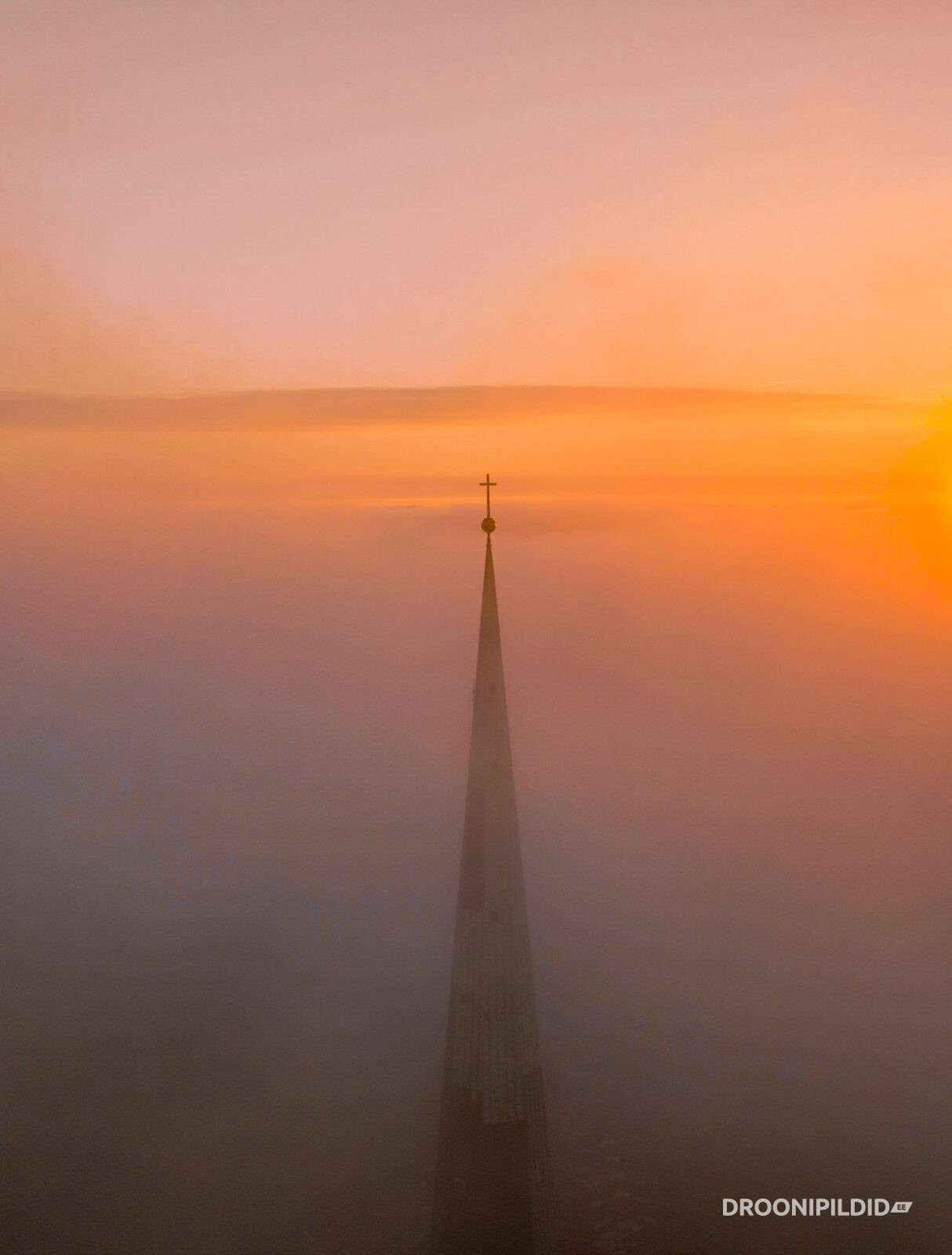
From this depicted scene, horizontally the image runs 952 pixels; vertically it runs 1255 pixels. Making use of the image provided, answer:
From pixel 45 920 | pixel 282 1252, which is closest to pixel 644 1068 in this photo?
pixel 282 1252

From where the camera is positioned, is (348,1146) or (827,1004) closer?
(348,1146)

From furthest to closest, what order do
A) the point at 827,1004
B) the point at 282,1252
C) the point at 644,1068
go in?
the point at 827,1004 → the point at 644,1068 → the point at 282,1252

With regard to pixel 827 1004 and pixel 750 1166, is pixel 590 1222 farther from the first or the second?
pixel 827 1004

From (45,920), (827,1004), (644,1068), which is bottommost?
(644,1068)

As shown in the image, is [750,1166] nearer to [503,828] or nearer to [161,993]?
[503,828]

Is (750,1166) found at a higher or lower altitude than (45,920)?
lower

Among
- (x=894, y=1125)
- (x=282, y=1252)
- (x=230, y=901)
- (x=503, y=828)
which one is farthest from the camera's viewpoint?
(x=230, y=901)
